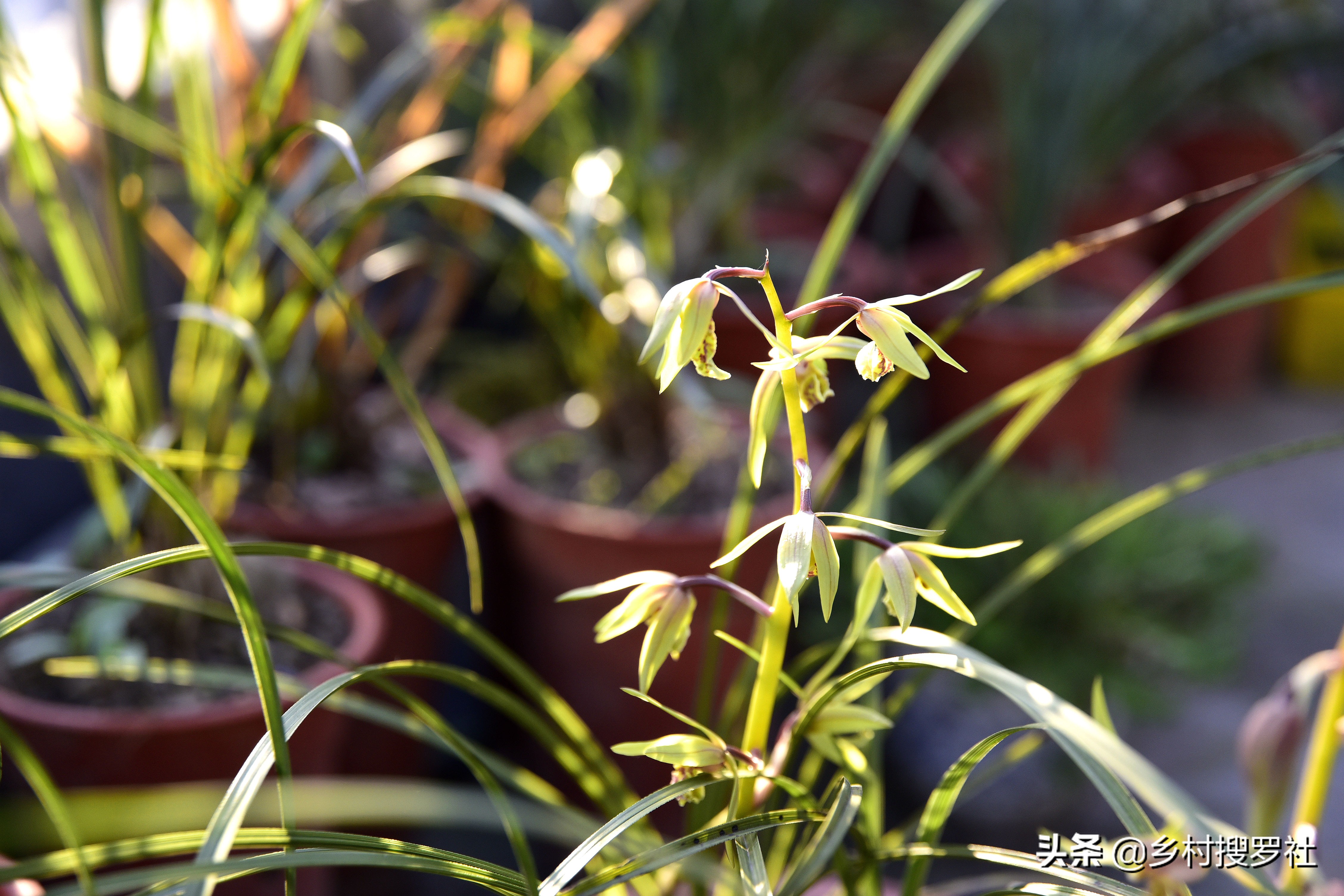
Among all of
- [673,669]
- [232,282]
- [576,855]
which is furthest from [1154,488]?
[232,282]

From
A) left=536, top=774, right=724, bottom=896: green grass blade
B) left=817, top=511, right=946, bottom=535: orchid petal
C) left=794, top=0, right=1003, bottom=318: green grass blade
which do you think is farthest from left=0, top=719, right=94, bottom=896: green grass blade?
left=794, top=0, right=1003, bottom=318: green grass blade

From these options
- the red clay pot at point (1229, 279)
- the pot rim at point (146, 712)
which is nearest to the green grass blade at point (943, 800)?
the pot rim at point (146, 712)

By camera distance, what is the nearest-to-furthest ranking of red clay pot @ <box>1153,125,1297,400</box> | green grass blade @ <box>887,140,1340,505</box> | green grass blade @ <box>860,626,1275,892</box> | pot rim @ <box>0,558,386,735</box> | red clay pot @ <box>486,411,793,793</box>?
green grass blade @ <box>860,626,1275,892</box>
green grass blade @ <box>887,140,1340,505</box>
pot rim @ <box>0,558,386,735</box>
red clay pot @ <box>486,411,793,793</box>
red clay pot @ <box>1153,125,1297,400</box>

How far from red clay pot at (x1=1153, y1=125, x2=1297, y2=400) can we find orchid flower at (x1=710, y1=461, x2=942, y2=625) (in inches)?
73.6

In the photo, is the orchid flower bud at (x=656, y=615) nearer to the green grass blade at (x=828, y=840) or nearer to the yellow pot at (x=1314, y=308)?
the green grass blade at (x=828, y=840)

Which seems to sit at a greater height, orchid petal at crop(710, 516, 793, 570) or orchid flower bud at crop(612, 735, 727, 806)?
orchid petal at crop(710, 516, 793, 570)

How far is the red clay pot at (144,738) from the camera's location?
62cm

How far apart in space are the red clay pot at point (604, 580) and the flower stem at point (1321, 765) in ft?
1.51

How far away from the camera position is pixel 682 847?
374 millimetres

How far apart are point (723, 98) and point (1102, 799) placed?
3.31ft

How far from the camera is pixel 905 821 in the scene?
3.50ft

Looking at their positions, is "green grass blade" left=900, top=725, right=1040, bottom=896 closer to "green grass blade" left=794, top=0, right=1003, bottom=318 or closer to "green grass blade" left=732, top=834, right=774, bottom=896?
"green grass blade" left=732, top=834, right=774, bottom=896

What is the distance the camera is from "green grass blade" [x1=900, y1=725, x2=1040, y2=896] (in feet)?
1.23

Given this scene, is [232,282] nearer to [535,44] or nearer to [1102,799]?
[535,44]
